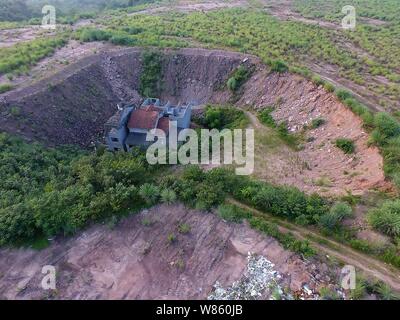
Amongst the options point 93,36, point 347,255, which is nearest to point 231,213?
point 347,255

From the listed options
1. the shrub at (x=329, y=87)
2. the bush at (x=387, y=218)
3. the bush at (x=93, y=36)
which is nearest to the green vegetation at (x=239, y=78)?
the shrub at (x=329, y=87)

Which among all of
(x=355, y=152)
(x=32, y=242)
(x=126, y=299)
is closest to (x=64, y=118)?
(x=32, y=242)

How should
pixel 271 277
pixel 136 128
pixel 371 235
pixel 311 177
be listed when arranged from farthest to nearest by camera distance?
pixel 136 128, pixel 311 177, pixel 371 235, pixel 271 277

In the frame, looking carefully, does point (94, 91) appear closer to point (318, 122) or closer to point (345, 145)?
point (318, 122)

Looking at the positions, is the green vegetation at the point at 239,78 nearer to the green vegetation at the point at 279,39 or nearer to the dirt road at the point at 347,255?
the green vegetation at the point at 279,39

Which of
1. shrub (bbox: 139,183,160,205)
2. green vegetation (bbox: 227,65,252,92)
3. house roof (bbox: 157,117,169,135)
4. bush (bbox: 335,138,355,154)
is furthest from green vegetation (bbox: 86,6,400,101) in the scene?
shrub (bbox: 139,183,160,205)

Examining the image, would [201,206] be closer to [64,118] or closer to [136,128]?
[136,128]

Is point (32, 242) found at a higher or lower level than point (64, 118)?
lower
